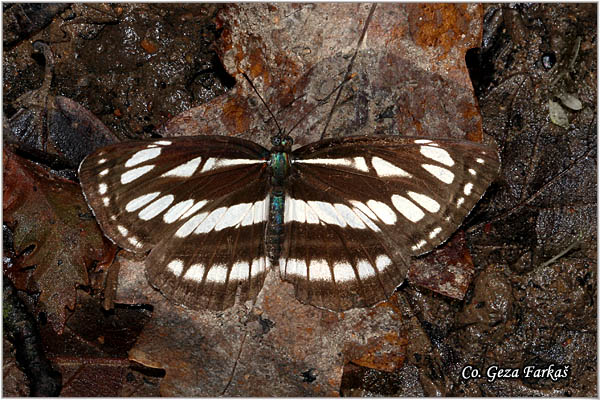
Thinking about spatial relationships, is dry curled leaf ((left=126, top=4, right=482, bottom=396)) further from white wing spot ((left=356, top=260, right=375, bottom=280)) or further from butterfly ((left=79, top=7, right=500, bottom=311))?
white wing spot ((left=356, top=260, right=375, bottom=280))

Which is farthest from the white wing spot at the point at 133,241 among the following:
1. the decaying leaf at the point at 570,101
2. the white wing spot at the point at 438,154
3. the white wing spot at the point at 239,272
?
the decaying leaf at the point at 570,101

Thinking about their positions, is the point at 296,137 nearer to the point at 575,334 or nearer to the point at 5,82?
the point at 5,82

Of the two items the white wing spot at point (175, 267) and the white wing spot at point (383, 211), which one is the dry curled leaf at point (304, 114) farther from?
the white wing spot at point (383, 211)

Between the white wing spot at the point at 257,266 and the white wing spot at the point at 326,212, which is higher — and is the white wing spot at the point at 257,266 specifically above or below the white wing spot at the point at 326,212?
below

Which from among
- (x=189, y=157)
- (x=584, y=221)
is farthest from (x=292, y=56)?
(x=584, y=221)

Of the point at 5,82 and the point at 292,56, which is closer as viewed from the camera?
the point at 292,56

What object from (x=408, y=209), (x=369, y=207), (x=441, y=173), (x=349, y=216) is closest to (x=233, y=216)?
(x=349, y=216)

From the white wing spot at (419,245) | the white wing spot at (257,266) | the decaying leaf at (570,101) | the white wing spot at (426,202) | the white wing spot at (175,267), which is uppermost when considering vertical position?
the decaying leaf at (570,101)
